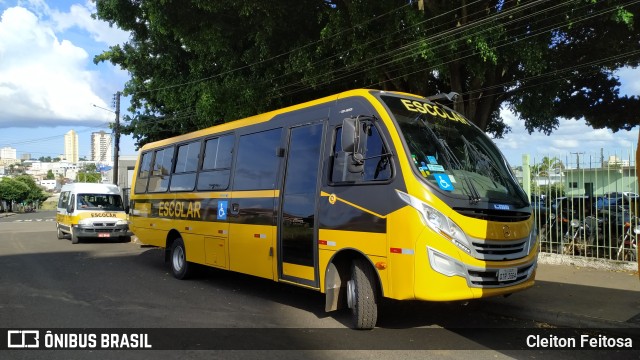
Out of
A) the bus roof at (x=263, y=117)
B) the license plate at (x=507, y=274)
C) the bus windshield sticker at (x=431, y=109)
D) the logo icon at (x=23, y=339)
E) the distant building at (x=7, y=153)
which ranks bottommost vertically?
the logo icon at (x=23, y=339)

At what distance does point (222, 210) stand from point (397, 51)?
565cm

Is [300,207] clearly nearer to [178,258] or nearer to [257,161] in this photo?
[257,161]

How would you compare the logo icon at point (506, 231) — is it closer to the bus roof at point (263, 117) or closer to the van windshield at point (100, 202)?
the bus roof at point (263, 117)

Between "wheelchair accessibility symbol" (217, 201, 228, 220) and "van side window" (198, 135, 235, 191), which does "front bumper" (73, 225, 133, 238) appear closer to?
"van side window" (198, 135, 235, 191)

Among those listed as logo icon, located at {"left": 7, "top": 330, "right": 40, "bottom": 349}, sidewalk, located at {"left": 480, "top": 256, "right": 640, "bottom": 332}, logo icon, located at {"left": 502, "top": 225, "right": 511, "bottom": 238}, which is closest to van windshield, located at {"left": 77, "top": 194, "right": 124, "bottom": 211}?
logo icon, located at {"left": 7, "top": 330, "right": 40, "bottom": 349}

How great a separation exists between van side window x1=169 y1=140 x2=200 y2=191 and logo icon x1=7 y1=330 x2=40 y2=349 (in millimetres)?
4265

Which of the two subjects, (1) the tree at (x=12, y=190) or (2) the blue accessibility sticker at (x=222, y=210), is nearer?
(2) the blue accessibility sticker at (x=222, y=210)

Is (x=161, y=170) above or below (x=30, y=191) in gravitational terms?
above

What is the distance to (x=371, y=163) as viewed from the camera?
19.4 ft

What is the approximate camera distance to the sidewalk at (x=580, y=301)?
6.17 metres

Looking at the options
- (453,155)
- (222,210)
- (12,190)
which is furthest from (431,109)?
(12,190)

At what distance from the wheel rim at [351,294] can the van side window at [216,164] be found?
11.4ft

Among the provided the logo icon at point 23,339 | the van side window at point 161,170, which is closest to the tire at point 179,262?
the van side window at point 161,170

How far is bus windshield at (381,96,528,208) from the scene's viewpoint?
A: 551cm
